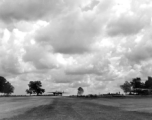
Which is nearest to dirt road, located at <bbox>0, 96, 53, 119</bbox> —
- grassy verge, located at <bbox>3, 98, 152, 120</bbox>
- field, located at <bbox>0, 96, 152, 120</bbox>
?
field, located at <bbox>0, 96, 152, 120</bbox>

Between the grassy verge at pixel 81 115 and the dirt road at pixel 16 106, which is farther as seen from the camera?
the dirt road at pixel 16 106

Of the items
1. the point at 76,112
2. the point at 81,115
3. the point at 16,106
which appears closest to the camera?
the point at 81,115

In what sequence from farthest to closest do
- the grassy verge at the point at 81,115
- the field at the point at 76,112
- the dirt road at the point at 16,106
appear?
the dirt road at the point at 16,106 → the field at the point at 76,112 → the grassy verge at the point at 81,115

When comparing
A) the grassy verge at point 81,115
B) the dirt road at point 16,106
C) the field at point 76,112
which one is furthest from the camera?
the dirt road at point 16,106

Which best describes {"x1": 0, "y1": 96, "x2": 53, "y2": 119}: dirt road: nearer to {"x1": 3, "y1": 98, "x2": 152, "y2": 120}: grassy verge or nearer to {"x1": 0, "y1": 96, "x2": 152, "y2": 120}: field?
{"x1": 0, "y1": 96, "x2": 152, "y2": 120}: field

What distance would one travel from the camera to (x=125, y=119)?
2412 centimetres

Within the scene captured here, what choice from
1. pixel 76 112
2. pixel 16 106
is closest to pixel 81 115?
pixel 76 112

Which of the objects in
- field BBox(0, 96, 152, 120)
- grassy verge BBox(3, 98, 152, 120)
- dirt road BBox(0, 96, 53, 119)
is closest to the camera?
grassy verge BBox(3, 98, 152, 120)

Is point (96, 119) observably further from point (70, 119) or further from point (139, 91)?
point (139, 91)

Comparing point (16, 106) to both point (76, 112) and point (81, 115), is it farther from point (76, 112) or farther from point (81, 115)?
point (81, 115)

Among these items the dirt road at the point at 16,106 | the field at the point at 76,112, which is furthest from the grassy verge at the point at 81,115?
the dirt road at the point at 16,106

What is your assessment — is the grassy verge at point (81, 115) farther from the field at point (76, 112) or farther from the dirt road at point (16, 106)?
the dirt road at point (16, 106)

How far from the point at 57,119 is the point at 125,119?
26.2ft

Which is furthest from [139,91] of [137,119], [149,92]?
[137,119]
